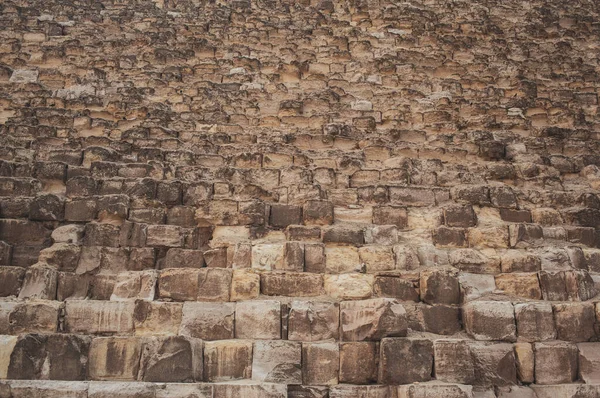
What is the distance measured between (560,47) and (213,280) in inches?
358

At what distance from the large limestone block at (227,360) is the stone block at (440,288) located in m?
1.66

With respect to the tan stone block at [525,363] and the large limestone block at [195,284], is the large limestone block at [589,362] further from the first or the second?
the large limestone block at [195,284]

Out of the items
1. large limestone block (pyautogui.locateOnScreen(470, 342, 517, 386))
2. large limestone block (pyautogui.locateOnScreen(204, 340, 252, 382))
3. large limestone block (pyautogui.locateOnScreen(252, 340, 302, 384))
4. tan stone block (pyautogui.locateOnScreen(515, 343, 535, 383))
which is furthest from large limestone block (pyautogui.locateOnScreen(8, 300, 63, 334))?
tan stone block (pyautogui.locateOnScreen(515, 343, 535, 383))

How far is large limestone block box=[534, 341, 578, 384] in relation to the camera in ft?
15.9

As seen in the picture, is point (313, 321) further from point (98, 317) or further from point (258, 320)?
point (98, 317)

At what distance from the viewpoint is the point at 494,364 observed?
4875 millimetres

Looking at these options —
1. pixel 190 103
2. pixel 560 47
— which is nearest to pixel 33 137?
pixel 190 103

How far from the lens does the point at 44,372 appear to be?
4457mm

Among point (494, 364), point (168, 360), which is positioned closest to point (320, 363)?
point (168, 360)

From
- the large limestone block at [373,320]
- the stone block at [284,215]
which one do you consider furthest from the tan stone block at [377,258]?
the stone block at [284,215]

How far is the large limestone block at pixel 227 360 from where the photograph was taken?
185 inches

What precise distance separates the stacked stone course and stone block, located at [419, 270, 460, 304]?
0.07 feet

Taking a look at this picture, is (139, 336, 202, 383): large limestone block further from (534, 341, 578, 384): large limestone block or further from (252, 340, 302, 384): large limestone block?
(534, 341, 578, 384): large limestone block

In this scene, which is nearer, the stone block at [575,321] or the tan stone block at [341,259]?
the stone block at [575,321]
